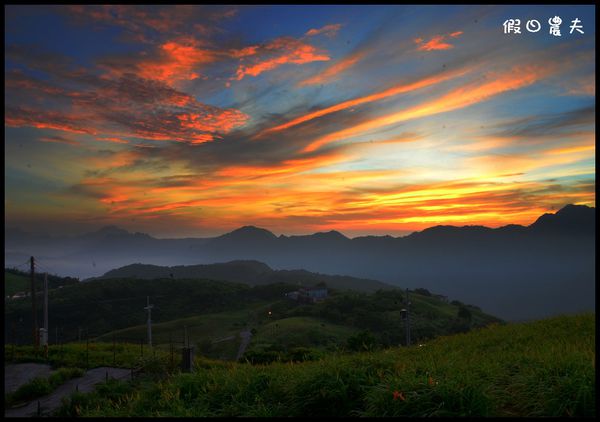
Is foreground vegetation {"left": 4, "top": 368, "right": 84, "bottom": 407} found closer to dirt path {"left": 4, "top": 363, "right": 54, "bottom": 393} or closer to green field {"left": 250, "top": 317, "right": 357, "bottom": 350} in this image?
dirt path {"left": 4, "top": 363, "right": 54, "bottom": 393}

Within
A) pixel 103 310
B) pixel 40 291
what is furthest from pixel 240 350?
pixel 40 291

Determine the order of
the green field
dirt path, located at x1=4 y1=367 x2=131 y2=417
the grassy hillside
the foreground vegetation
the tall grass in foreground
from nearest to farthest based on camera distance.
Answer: the tall grass in foreground, dirt path, located at x1=4 y1=367 x2=131 y2=417, the foreground vegetation, the green field, the grassy hillside

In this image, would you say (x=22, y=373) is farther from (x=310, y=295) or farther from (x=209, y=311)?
(x=310, y=295)

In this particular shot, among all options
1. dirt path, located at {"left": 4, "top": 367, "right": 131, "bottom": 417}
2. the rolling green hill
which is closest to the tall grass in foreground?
dirt path, located at {"left": 4, "top": 367, "right": 131, "bottom": 417}

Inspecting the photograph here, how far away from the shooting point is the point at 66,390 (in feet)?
59.0

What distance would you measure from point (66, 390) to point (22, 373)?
6760 millimetres

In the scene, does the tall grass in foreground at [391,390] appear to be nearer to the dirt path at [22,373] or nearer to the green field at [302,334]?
the dirt path at [22,373]

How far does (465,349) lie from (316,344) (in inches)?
2592

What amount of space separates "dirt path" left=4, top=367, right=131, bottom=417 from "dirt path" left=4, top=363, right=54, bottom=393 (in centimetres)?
253

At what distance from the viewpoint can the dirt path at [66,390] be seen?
1477 cm

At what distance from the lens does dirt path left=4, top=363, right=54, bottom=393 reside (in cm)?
2039

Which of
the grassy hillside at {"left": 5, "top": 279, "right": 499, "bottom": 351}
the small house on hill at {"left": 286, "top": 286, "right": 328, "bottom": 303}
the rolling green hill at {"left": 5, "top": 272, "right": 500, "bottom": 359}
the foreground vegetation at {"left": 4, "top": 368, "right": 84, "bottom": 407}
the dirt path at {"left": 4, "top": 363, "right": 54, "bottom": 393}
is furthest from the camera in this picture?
the small house on hill at {"left": 286, "top": 286, "right": 328, "bottom": 303}

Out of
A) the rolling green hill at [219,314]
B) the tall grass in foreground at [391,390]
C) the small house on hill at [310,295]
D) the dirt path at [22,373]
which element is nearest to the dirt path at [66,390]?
the dirt path at [22,373]

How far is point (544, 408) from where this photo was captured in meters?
6.91
